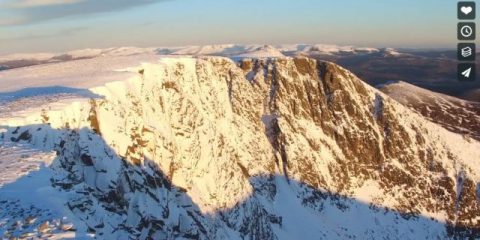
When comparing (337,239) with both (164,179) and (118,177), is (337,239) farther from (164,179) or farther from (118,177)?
(118,177)

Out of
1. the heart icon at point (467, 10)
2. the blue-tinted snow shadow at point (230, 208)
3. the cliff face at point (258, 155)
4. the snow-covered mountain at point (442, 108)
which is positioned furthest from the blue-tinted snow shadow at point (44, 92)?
the snow-covered mountain at point (442, 108)

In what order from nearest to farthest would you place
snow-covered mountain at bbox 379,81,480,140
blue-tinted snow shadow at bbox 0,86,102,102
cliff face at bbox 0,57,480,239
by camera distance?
cliff face at bbox 0,57,480,239 → blue-tinted snow shadow at bbox 0,86,102,102 → snow-covered mountain at bbox 379,81,480,140

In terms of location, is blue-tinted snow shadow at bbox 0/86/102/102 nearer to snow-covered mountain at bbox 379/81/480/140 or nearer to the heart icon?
the heart icon

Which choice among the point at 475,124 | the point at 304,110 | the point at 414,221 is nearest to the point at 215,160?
the point at 304,110

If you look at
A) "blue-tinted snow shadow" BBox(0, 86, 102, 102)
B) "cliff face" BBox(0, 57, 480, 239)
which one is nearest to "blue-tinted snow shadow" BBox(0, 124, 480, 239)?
"cliff face" BBox(0, 57, 480, 239)

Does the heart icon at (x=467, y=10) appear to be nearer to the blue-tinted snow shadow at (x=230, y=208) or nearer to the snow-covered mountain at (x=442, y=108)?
the blue-tinted snow shadow at (x=230, y=208)

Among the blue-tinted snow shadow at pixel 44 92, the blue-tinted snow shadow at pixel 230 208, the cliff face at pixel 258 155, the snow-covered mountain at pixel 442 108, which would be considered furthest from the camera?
the snow-covered mountain at pixel 442 108
